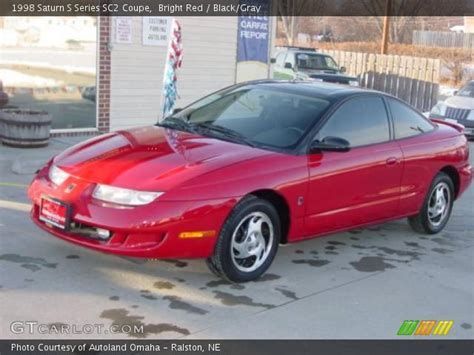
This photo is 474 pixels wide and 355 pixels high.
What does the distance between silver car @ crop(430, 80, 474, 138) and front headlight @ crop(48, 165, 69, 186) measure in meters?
11.5

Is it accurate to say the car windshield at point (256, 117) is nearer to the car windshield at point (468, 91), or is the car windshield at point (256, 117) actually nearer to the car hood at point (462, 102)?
the car hood at point (462, 102)

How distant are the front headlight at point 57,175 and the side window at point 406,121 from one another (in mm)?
3106

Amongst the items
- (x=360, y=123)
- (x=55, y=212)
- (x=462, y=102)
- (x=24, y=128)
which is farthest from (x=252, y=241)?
(x=462, y=102)

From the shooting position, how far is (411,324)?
463cm

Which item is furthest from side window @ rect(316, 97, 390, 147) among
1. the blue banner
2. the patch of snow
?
the blue banner

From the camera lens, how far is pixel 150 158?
5.11m

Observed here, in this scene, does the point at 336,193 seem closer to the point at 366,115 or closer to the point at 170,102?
the point at 366,115

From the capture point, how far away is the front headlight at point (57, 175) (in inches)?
200

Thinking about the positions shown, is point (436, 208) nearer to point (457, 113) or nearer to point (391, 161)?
point (391, 161)

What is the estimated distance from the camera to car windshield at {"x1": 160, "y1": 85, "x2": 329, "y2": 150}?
5.64 metres

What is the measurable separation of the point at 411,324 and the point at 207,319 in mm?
1391

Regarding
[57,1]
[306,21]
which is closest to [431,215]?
[57,1]

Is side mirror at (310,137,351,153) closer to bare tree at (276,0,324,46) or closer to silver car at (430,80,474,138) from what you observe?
silver car at (430,80,474,138)

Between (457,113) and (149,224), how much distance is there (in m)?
12.1
